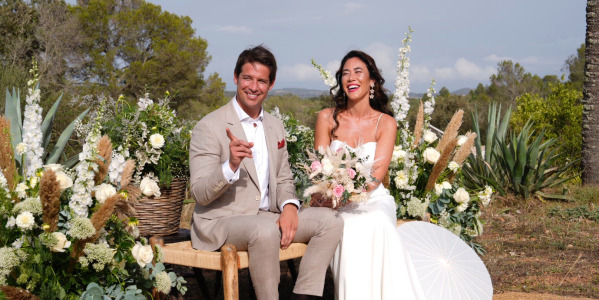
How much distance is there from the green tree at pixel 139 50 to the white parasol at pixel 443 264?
954 inches

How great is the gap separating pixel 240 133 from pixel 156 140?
1.84 ft

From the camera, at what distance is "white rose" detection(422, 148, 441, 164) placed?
456cm

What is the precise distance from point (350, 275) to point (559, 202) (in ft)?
19.3

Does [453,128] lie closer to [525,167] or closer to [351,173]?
[351,173]

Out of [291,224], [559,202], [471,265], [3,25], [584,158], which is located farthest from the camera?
[3,25]

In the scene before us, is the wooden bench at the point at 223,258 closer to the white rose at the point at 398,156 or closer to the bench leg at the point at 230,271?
the bench leg at the point at 230,271

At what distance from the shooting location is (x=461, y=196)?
4562 mm

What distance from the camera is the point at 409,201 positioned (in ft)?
15.1

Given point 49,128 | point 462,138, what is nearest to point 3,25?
point 49,128

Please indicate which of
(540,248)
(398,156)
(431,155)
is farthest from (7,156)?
(540,248)

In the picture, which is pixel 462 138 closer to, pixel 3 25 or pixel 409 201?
pixel 409 201

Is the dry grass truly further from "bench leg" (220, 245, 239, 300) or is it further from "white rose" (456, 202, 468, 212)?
"bench leg" (220, 245, 239, 300)

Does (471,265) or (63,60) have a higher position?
(63,60)

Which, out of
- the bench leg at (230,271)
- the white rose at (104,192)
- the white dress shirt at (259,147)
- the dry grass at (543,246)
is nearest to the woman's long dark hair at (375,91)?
Result: the white dress shirt at (259,147)
